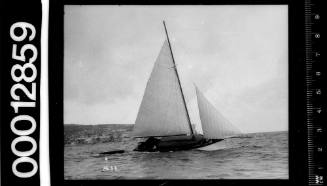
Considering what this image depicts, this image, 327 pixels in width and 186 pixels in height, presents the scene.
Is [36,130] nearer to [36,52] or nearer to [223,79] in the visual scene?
[36,52]

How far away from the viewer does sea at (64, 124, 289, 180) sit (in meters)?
2.95

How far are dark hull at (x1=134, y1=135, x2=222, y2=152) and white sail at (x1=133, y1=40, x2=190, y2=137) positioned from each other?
0.04m

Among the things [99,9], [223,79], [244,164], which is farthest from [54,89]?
[244,164]

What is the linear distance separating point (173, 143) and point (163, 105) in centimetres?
27

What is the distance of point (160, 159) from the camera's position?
2.99 meters

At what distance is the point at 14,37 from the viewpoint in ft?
9.59

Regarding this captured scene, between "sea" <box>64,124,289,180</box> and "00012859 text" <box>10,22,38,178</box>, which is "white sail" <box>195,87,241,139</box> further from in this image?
"00012859 text" <box>10,22,38,178</box>

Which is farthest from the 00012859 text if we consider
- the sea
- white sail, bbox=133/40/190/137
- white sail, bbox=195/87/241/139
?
white sail, bbox=195/87/241/139

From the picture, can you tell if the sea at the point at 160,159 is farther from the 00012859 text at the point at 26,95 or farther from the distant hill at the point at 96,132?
the 00012859 text at the point at 26,95
